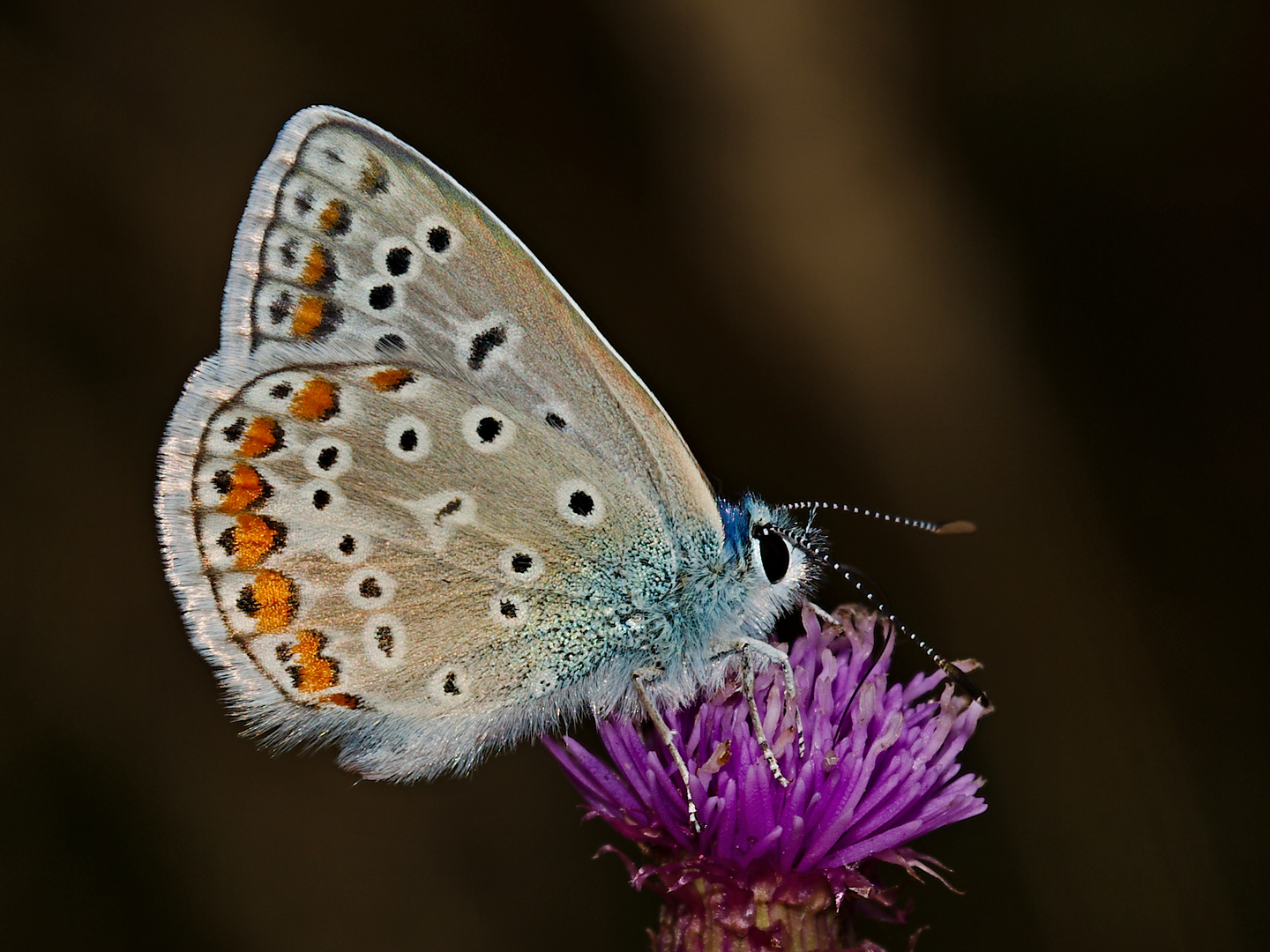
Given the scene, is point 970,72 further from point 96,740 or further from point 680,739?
point 96,740

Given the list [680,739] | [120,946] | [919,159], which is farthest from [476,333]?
[120,946]

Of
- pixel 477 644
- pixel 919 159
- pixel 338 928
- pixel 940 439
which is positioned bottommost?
pixel 338 928

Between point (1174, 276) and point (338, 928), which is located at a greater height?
point (1174, 276)

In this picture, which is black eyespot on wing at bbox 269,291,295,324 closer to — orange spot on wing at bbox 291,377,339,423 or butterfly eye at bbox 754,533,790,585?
orange spot on wing at bbox 291,377,339,423

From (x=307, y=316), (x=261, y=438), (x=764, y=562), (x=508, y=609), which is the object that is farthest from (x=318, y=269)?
(x=764, y=562)

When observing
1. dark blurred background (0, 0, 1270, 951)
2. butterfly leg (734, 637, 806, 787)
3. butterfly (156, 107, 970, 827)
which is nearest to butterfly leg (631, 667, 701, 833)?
butterfly (156, 107, 970, 827)

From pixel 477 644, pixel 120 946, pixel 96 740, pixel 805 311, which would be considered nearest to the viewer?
pixel 477 644
